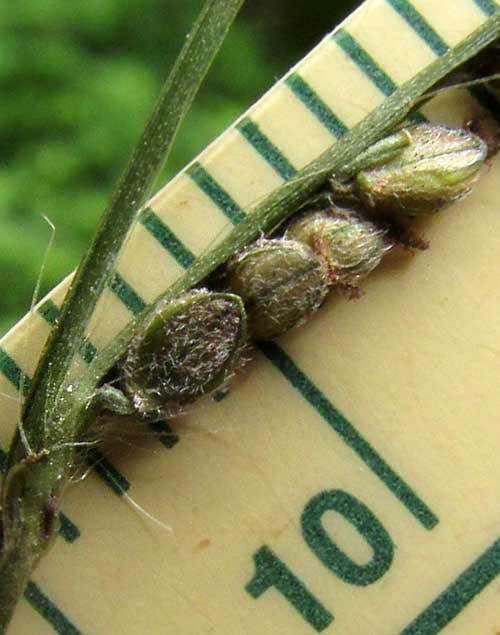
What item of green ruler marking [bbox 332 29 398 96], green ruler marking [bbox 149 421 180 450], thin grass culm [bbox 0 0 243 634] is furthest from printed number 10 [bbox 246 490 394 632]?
green ruler marking [bbox 332 29 398 96]

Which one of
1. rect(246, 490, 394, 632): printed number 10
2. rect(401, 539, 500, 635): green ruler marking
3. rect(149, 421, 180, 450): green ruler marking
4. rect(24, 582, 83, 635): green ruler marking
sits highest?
rect(149, 421, 180, 450): green ruler marking

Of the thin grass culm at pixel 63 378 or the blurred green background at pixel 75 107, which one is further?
the blurred green background at pixel 75 107

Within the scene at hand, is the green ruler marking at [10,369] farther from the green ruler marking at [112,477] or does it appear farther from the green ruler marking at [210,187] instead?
the green ruler marking at [210,187]

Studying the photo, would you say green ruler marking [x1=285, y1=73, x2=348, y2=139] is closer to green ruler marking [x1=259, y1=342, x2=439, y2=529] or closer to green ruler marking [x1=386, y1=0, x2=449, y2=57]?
green ruler marking [x1=386, y1=0, x2=449, y2=57]

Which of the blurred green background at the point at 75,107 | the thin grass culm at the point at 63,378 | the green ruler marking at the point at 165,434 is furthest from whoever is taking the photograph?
the blurred green background at the point at 75,107

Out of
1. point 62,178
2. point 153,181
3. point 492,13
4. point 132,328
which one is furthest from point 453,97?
point 62,178

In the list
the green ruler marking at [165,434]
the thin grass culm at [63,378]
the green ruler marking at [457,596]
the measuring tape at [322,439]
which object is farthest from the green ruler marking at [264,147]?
the green ruler marking at [457,596]

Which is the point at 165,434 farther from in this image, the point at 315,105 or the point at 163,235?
the point at 315,105
